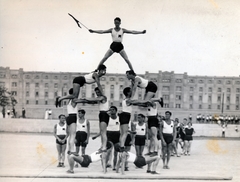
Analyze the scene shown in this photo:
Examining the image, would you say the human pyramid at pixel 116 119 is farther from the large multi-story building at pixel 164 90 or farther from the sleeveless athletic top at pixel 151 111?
the large multi-story building at pixel 164 90

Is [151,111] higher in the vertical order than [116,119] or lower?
higher

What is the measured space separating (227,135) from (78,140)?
24599 millimetres

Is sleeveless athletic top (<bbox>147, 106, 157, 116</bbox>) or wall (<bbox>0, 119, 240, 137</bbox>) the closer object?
sleeveless athletic top (<bbox>147, 106, 157, 116</bbox>)

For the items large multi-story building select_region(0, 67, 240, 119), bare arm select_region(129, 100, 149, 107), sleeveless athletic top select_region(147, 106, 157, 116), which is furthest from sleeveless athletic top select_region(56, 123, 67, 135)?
large multi-story building select_region(0, 67, 240, 119)

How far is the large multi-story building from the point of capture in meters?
69.7

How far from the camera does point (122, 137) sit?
11602 millimetres

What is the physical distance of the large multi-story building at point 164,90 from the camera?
229 feet

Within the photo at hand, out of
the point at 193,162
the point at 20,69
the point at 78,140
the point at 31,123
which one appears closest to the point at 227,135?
the point at 31,123

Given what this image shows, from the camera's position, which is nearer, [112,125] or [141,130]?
[112,125]

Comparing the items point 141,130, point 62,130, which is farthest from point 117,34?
point 62,130

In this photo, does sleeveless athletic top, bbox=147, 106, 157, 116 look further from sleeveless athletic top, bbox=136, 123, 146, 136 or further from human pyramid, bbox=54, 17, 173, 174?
sleeveless athletic top, bbox=136, 123, 146, 136

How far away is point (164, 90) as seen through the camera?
74.6 metres

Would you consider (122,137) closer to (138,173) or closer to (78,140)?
(138,173)

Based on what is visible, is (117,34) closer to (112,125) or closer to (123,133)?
(112,125)
